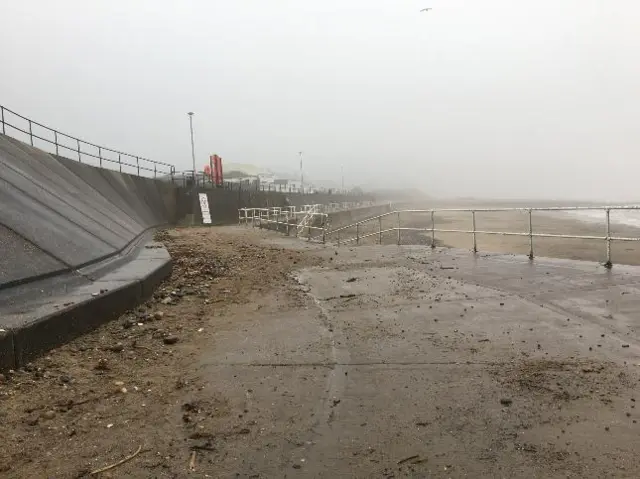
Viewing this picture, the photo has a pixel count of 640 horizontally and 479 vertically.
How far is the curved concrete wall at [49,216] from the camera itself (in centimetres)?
673

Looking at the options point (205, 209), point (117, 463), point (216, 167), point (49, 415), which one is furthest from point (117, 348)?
point (216, 167)

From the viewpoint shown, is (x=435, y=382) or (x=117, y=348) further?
(x=117, y=348)

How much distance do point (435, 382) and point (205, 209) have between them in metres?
30.7

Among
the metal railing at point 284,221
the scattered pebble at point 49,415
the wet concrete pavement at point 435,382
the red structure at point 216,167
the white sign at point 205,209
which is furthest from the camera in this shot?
the red structure at point 216,167

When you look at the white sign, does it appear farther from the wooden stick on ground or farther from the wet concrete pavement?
the wooden stick on ground

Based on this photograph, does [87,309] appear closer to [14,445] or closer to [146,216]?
[14,445]

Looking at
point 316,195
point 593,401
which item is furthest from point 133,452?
point 316,195

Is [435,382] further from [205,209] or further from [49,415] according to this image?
[205,209]

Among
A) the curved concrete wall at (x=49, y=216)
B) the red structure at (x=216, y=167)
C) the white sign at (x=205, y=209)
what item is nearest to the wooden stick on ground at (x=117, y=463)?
the curved concrete wall at (x=49, y=216)

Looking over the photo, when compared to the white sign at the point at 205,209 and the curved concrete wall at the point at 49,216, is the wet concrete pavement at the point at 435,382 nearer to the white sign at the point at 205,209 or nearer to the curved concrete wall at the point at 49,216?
the curved concrete wall at the point at 49,216

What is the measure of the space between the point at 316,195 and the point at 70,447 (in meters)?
67.9

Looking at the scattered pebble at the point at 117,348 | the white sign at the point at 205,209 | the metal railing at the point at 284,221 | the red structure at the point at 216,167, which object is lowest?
the scattered pebble at the point at 117,348

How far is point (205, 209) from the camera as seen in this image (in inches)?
1325

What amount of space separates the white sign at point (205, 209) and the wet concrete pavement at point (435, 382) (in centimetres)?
2596
